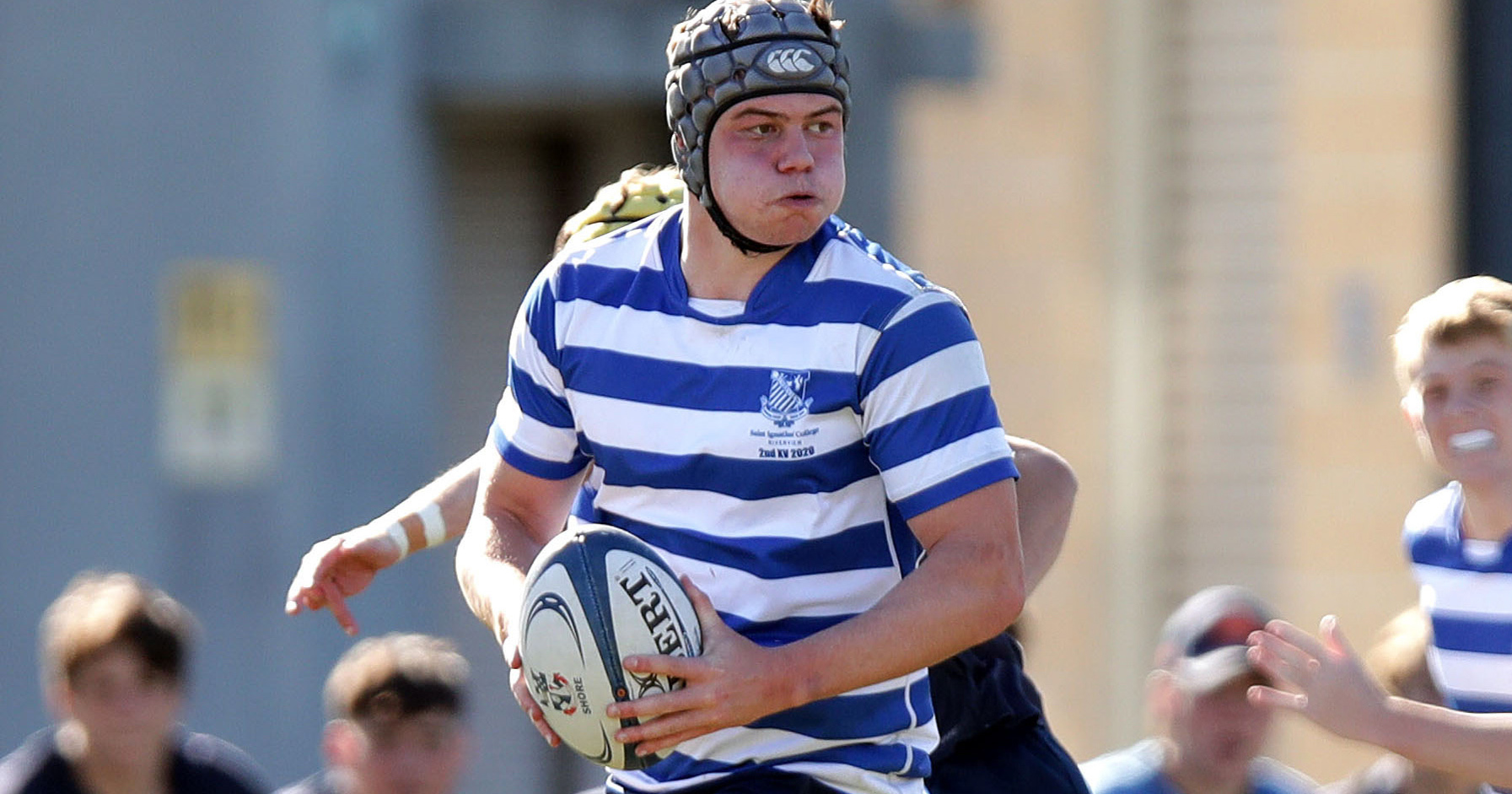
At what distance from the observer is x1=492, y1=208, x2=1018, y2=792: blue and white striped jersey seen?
388 centimetres

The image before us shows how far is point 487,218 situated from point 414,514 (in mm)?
6896

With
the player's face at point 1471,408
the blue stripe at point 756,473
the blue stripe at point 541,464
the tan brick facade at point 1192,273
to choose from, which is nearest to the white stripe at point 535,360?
the blue stripe at point 541,464

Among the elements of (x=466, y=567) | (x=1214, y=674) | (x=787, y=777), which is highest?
(x=466, y=567)

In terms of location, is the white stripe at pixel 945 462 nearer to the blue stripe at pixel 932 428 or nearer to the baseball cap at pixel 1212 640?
the blue stripe at pixel 932 428

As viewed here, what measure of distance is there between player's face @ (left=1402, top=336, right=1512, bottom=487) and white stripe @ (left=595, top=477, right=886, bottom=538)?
1.08 m

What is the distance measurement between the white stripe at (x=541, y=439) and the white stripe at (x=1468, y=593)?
4.89ft

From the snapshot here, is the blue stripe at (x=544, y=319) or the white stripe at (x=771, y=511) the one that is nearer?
the white stripe at (x=771, y=511)

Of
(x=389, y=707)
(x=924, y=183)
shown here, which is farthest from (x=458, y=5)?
(x=389, y=707)

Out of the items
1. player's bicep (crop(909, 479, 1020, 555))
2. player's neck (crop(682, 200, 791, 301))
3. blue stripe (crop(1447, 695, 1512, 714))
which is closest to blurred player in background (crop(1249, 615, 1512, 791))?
blue stripe (crop(1447, 695, 1512, 714))

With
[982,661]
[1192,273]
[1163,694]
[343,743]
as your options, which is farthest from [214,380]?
[982,661]

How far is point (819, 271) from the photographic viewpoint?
156 inches

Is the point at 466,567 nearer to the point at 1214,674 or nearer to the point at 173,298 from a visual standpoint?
the point at 1214,674

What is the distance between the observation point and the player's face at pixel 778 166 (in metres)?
3.93

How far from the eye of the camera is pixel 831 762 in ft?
13.2
